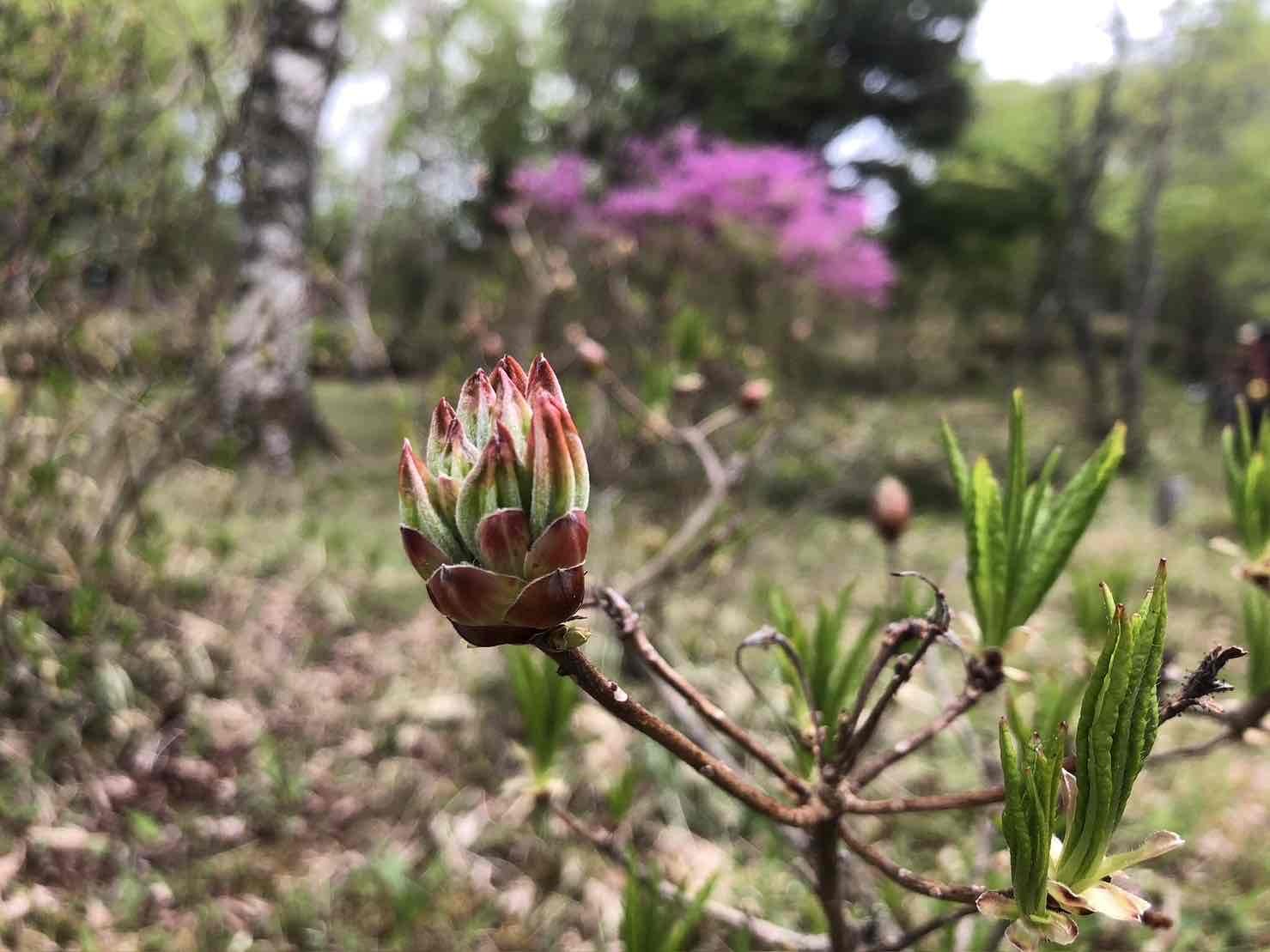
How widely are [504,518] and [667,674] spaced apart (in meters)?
0.18

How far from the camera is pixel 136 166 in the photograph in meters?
2.61

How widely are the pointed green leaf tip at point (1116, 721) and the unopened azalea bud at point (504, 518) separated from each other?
0.25m

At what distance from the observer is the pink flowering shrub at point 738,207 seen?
18.4 ft

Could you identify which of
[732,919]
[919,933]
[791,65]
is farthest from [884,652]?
[791,65]

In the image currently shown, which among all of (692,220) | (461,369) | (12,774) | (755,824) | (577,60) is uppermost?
(577,60)

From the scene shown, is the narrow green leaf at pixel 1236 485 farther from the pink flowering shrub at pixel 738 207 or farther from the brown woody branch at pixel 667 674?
the pink flowering shrub at pixel 738 207

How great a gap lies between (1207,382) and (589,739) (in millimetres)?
17911

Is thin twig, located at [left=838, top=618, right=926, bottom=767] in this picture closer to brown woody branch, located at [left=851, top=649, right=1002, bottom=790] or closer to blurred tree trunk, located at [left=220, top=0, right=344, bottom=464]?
brown woody branch, located at [left=851, top=649, right=1002, bottom=790]

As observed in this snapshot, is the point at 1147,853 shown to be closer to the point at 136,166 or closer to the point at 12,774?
the point at 12,774

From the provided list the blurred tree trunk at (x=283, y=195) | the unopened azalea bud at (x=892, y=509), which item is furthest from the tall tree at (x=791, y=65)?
the unopened azalea bud at (x=892, y=509)

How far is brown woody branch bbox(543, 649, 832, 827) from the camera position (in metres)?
0.40

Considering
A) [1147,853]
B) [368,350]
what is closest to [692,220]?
[368,350]

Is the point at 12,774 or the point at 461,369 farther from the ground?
the point at 461,369

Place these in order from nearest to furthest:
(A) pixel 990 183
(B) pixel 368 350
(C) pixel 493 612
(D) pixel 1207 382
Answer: (C) pixel 493 612 → (B) pixel 368 350 → (A) pixel 990 183 → (D) pixel 1207 382
